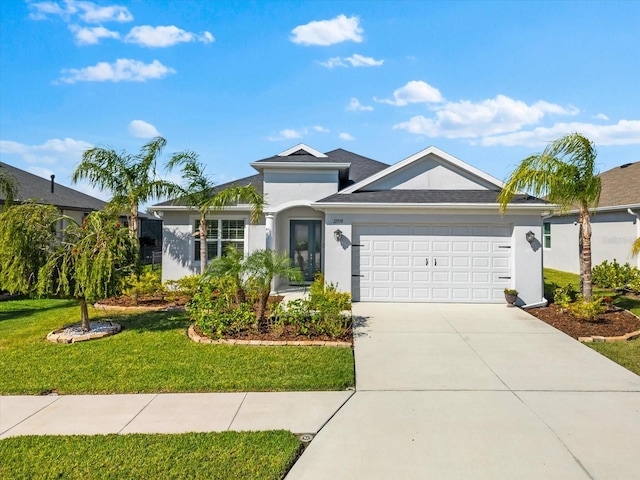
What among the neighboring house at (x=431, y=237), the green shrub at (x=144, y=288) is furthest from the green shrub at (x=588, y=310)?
the green shrub at (x=144, y=288)

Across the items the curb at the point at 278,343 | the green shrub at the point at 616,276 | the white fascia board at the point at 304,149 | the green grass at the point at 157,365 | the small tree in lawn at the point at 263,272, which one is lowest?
the green grass at the point at 157,365

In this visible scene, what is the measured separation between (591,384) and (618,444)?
6.04ft

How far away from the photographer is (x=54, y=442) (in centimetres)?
408

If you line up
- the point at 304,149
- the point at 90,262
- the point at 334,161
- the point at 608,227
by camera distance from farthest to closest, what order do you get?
the point at 608,227, the point at 304,149, the point at 334,161, the point at 90,262

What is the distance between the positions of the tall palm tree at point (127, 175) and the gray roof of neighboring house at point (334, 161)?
2.17ft

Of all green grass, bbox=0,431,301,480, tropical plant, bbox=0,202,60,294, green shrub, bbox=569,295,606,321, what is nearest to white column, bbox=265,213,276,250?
tropical plant, bbox=0,202,60,294

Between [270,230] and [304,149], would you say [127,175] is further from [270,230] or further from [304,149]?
[304,149]

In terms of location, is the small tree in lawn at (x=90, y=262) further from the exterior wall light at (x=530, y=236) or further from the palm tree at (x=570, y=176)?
the exterior wall light at (x=530, y=236)

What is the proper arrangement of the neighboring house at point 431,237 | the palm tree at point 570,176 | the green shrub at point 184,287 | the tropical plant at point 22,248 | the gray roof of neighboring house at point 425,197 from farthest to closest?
the green shrub at point 184,287 → the gray roof of neighboring house at point 425,197 → the neighboring house at point 431,237 → the palm tree at point 570,176 → the tropical plant at point 22,248

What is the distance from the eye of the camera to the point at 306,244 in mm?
14164

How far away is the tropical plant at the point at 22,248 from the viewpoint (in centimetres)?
739

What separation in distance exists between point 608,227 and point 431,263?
10197mm

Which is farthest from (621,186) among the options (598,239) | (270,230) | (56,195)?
(56,195)

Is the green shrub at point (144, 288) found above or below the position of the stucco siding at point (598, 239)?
below
